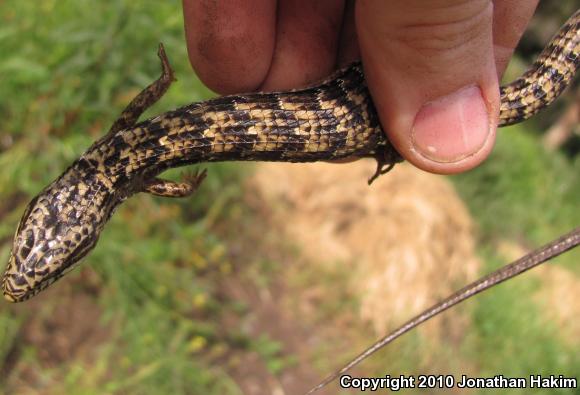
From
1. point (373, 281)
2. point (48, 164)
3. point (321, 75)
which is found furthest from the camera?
point (373, 281)

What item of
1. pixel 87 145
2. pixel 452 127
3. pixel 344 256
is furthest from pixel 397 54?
pixel 344 256

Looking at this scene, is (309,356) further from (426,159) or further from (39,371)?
(426,159)

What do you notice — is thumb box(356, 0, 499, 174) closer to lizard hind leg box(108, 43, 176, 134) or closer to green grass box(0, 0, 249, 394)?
lizard hind leg box(108, 43, 176, 134)

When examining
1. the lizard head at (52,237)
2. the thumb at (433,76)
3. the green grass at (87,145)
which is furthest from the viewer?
the green grass at (87,145)

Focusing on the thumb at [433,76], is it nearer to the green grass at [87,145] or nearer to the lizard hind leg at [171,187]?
the lizard hind leg at [171,187]

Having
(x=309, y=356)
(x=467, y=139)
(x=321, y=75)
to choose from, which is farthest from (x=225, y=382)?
(x=467, y=139)

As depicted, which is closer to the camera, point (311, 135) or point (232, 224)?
point (311, 135)

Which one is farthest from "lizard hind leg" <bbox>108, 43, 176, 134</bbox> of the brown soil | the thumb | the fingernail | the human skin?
the brown soil

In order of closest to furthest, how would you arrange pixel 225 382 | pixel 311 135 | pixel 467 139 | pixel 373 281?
pixel 311 135 < pixel 467 139 < pixel 225 382 < pixel 373 281

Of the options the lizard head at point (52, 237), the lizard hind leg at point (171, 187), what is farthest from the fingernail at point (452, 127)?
the lizard head at point (52, 237)
